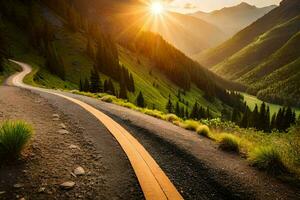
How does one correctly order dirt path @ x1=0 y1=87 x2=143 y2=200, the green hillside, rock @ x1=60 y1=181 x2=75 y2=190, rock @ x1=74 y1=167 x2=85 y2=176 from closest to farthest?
1. dirt path @ x1=0 y1=87 x2=143 y2=200
2. rock @ x1=60 y1=181 x2=75 y2=190
3. rock @ x1=74 y1=167 x2=85 y2=176
4. the green hillside

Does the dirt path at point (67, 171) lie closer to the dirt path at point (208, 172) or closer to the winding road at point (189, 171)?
the winding road at point (189, 171)

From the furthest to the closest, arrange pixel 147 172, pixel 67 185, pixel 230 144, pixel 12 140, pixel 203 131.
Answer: pixel 203 131 < pixel 230 144 < pixel 12 140 < pixel 147 172 < pixel 67 185

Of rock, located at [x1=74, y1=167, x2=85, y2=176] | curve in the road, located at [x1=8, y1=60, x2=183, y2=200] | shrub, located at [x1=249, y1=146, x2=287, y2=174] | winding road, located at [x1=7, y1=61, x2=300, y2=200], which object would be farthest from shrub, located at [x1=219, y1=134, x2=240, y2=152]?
rock, located at [x1=74, y1=167, x2=85, y2=176]

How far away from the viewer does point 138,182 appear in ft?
17.5

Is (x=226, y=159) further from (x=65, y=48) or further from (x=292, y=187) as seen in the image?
(x=65, y=48)

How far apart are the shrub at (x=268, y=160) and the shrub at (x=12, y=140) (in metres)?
6.09

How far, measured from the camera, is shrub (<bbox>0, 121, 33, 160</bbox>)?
19.5ft

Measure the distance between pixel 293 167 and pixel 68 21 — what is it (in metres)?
202

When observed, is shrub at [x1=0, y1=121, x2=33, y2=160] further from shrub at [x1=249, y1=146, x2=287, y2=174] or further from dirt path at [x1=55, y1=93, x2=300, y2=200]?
shrub at [x1=249, y1=146, x2=287, y2=174]

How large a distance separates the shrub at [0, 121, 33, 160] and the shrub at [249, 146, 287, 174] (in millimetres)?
6094

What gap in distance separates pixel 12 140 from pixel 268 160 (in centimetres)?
655

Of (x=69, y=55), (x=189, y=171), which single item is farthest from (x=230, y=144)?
(x=69, y=55)

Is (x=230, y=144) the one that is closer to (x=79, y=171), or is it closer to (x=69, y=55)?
(x=79, y=171)

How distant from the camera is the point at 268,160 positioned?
21.9ft
